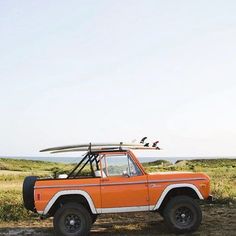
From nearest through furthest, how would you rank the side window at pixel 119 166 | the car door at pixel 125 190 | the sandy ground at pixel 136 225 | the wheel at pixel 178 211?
the car door at pixel 125 190 → the wheel at pixel 178 211 → the side window at pixel 119 166 → the sandy ground at pixel 136 225

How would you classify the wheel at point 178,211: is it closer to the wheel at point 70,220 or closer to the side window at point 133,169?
the side window at point 133,169

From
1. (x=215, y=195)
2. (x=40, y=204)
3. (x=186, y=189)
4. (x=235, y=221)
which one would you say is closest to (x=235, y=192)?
(x=215, y=195)

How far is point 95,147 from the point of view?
1176 cm

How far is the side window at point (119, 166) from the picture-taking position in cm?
1148

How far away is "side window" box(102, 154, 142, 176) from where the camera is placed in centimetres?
1148

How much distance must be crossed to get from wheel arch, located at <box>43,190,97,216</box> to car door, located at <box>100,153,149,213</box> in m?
0.34

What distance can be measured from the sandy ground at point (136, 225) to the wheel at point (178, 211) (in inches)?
8.7

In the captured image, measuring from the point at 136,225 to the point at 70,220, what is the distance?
87.6 inches

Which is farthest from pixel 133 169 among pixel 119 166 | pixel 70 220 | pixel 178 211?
pixel 70 220

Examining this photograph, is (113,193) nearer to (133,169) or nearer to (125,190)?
(125,190)

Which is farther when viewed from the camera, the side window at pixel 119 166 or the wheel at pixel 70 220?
the side window at pixel 119 166

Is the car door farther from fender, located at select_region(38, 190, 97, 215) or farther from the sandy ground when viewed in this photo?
the sandy ground

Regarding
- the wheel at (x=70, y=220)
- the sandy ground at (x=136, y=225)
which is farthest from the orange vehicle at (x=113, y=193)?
the sandy ground at (x=136, y=225)

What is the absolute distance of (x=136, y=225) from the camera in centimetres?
1272
